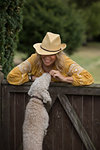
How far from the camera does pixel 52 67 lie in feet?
14.0

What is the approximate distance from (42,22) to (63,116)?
12.4 metres

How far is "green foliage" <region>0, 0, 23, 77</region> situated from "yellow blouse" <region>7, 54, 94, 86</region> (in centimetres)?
139

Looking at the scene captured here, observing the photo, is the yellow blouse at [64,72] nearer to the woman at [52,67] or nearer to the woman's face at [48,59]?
the woman at [52,67]

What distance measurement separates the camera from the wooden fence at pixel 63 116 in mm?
4242

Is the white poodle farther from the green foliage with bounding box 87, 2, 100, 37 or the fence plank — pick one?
the green foliage with bounding box 87, 2, 100, 37

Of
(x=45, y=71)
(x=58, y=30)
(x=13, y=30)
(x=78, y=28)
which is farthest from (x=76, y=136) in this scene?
(x=78, y=28)

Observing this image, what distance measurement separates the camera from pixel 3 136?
455cm

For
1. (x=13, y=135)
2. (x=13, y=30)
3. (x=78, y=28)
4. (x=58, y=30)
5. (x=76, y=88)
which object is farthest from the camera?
(x=78, y=28)

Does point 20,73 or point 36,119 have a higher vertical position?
point 20,73

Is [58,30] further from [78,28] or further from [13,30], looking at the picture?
[13,30]

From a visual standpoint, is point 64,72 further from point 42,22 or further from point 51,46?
point 42,22

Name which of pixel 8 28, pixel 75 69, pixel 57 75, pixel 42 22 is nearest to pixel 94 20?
pixel 42 22

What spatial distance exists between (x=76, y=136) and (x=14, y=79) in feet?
3.57

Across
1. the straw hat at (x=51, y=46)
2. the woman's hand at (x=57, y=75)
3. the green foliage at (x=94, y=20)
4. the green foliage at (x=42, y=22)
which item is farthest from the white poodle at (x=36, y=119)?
the green foliage at (x=94, y=20)
